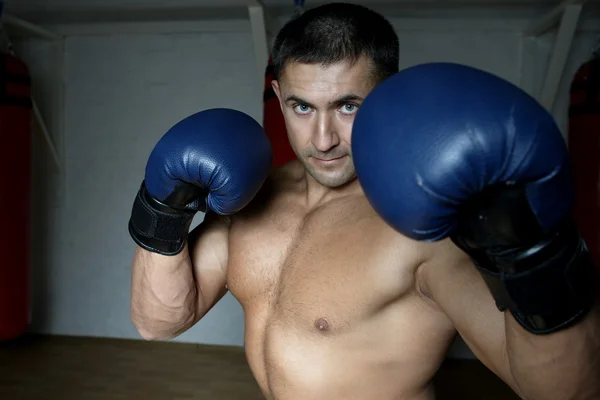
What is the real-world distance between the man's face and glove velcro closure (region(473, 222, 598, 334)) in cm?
53

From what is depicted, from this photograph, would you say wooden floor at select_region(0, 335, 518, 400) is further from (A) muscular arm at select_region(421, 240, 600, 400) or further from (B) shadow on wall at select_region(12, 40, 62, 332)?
(A) muscular arm at select_region(421, 240, 600, 400)

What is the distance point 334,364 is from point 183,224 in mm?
461

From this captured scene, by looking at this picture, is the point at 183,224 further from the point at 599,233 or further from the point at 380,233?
the point at 599,233

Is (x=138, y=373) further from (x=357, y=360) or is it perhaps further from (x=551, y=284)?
(x=551, y=284)

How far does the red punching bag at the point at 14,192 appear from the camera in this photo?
9.25 ft

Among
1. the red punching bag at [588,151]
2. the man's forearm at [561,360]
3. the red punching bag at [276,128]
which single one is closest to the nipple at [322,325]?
the man's forearm at [561,360]

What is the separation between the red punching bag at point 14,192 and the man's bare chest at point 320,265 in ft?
6.43

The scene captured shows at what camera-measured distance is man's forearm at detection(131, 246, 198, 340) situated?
4.39 feet

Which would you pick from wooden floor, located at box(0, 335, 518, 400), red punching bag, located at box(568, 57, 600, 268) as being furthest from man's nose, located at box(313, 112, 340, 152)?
wooden floor, located at box(0, 335, 518, 400)

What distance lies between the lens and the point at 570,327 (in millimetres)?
738

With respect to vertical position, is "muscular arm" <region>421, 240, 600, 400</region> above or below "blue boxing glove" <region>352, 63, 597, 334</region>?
below

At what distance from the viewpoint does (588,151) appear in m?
2.45

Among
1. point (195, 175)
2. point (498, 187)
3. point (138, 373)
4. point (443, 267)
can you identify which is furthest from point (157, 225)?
point (138, 373)

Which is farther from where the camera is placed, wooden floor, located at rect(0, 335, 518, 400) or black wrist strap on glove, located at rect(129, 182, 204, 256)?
wooden floor, located at rect(0, 335, 518, 400)
